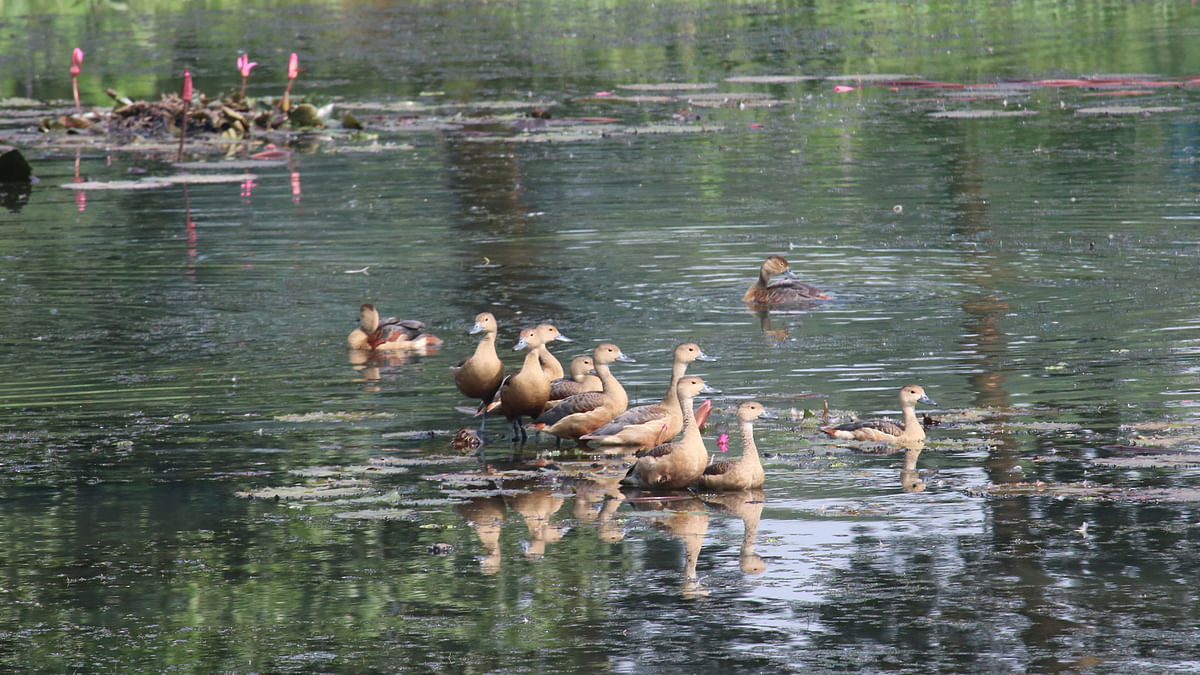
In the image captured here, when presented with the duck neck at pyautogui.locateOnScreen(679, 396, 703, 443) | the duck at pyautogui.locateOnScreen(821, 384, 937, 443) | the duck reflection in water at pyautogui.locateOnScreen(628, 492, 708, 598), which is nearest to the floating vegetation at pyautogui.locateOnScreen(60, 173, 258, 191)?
the duck neck at pyautogui.locateOnScreen(679, 396, 703, 443)

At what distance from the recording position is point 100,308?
1712cm

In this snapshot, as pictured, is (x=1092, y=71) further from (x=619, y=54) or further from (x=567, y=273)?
(x=567, y=273)

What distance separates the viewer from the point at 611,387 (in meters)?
11.9

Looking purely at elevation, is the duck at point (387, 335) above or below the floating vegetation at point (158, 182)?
below

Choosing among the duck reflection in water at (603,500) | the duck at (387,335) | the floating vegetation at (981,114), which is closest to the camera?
the duck reflection in water at (603,500)

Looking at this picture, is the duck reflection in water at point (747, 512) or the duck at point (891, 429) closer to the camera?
the duck reflection in water at point (747, 512)

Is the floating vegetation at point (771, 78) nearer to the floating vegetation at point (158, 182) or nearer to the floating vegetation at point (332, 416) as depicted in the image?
the floating vegetation at point (158, 182)

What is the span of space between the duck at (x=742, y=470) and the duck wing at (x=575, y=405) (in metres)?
1.51

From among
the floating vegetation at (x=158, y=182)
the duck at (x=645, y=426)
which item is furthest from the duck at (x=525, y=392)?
the floating vegetation at (x=158, y=182)

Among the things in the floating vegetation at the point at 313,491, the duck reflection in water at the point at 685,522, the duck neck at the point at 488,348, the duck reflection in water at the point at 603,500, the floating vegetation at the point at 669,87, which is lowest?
the duck reflection in water at the point at 685,522

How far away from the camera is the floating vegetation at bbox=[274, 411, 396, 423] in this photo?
12.4m

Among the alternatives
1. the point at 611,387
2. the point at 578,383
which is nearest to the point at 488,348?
the point at 578,383

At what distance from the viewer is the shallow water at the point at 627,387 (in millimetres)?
8031

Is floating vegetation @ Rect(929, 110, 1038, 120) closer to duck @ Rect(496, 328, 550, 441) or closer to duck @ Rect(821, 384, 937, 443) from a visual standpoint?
duck @ Rect(496, 328, 550, 441)
